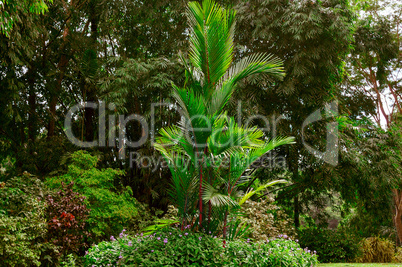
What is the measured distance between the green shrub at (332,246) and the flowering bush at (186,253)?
4.26 metres

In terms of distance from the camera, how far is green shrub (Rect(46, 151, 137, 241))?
6234 millimetres

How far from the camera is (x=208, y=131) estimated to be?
4.37 meters

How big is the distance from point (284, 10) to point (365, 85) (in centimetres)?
643

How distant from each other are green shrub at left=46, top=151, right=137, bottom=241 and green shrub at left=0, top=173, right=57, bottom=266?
96 cm

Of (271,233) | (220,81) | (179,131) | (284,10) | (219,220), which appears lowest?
(271,233)

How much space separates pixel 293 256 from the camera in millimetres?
4535

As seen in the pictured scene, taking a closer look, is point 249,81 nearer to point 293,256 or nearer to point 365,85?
point 293,256

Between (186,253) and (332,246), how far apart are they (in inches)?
232

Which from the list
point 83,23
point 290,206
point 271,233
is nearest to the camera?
point 271,233

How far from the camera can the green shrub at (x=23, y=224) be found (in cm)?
417

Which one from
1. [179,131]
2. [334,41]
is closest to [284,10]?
[334,41]

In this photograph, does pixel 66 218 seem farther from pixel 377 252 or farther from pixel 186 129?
pixel 377 252

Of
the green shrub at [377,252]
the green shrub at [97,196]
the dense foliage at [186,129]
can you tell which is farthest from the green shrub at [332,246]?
the green shrub at [97,196]
